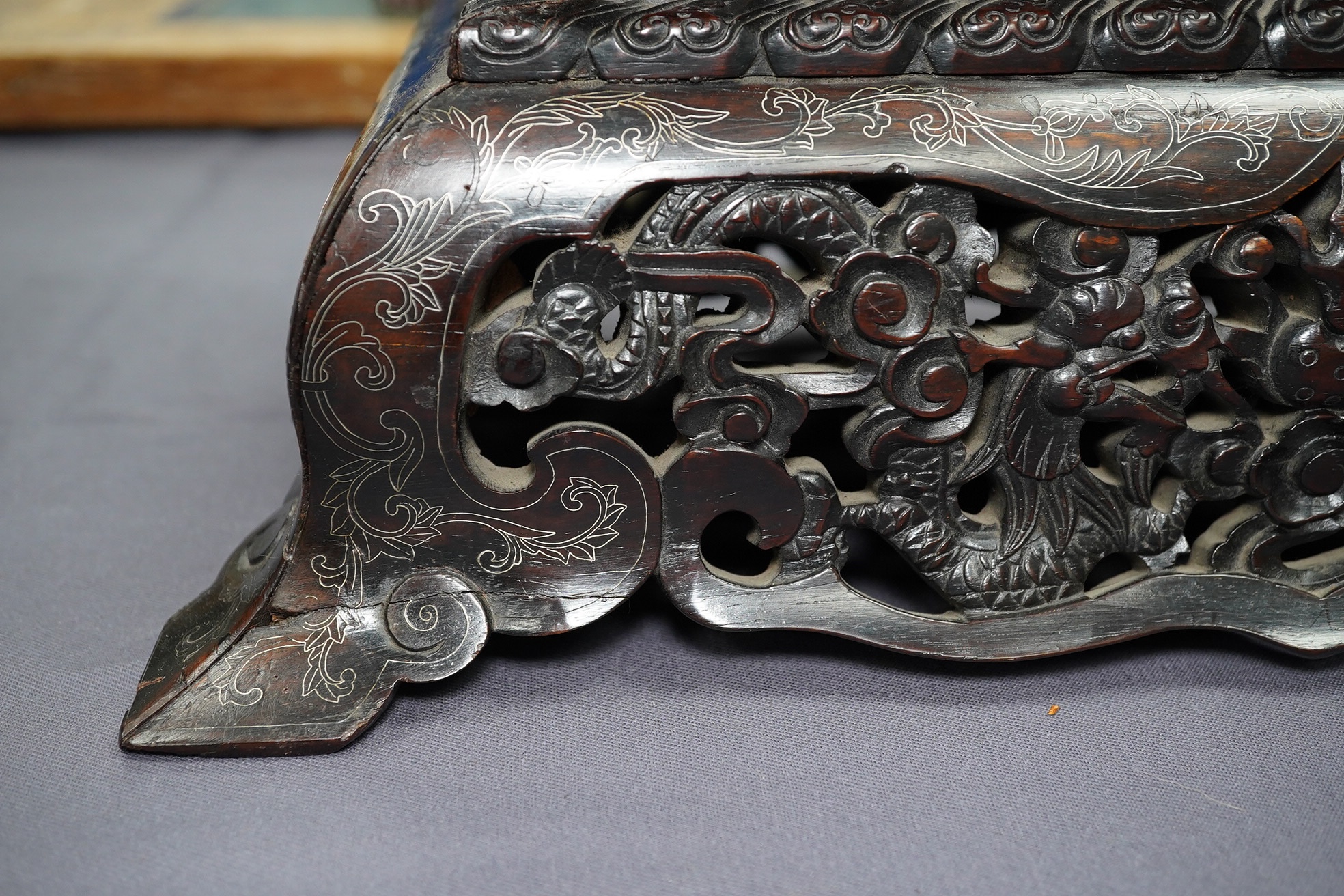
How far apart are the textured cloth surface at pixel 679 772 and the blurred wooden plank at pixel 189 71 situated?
1648 mm

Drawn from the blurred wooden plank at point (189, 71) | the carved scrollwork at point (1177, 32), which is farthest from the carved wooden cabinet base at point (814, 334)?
the blurred wooden plank at point (189, 71)

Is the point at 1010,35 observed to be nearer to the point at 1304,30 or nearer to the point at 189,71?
the point at 1304,30

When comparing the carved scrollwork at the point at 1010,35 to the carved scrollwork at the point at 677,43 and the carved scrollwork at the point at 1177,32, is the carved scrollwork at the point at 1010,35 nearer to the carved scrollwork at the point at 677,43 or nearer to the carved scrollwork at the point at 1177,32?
the carved scrollwork at the point at 1177,32

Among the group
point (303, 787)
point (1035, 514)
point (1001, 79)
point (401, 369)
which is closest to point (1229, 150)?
point (1001, 79)

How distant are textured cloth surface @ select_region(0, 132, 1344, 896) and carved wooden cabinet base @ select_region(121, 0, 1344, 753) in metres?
0.06

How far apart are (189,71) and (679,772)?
7.58 feet

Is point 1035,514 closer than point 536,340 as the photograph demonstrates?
No

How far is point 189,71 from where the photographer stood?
9.19ft

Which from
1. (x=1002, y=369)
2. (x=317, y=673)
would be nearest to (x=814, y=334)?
(x=1002, y=369)

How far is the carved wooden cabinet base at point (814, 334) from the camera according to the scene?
3.19ft

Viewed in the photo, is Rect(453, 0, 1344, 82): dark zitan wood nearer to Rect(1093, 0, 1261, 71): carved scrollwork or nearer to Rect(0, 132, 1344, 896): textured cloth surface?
Rect(1093, 0, 1261, 71): carved scrollwork

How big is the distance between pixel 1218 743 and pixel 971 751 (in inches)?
8.4

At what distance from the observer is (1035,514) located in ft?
3.62

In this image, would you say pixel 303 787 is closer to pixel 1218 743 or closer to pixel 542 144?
pixel 542 144
